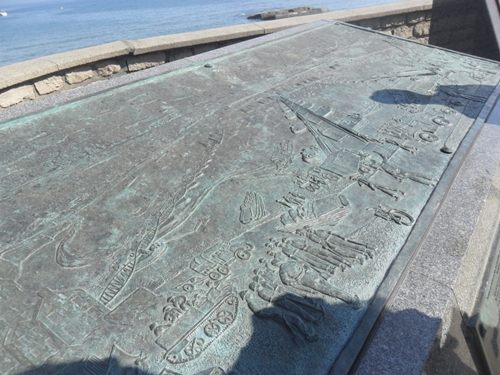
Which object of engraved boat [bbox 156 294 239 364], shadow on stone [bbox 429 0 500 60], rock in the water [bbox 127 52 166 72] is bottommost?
shadow on stone [bbox 429 0 500 60]

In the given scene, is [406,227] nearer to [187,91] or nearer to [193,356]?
[193,356]

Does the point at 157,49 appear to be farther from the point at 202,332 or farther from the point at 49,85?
the point at 202,332

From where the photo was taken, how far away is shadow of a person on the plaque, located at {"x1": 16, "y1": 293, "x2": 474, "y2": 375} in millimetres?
1536

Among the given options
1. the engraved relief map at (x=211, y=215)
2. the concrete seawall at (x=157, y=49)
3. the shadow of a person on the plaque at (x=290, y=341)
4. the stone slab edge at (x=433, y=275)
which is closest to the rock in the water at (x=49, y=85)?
the concrete seawall at (x=157, y=49)

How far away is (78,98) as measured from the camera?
3260 mm

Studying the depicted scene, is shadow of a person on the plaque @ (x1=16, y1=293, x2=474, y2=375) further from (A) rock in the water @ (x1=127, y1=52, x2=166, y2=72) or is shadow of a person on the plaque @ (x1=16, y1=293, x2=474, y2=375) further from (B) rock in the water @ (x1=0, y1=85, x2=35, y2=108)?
(A) rock in the water @ (x1=127, y1=52, x2=166, y2=72)

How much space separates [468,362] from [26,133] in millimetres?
3138

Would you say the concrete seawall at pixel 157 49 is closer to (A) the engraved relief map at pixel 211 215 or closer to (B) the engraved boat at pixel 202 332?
(A) the engraved relief map at pixel 211 215

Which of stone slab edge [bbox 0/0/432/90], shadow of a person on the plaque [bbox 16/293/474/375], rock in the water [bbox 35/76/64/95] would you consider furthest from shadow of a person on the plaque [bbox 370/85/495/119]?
rock in the water [bbox 35/76/64/95]

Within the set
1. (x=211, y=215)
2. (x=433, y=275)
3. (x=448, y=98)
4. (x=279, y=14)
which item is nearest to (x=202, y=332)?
(x=211, y=215)

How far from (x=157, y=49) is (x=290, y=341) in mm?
4394

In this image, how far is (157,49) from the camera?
5102 mm

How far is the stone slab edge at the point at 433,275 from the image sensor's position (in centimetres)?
170

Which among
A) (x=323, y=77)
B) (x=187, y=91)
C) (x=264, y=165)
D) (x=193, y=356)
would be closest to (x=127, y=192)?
(x=264, y=165)
